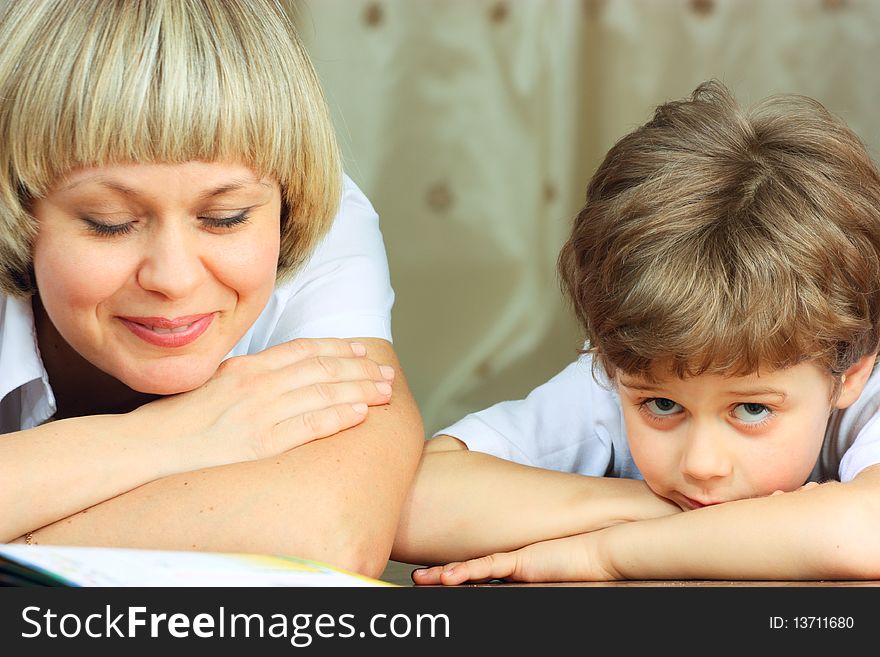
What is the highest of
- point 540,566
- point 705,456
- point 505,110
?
point 505,110

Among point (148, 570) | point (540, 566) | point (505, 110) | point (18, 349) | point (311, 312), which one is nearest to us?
point (148, 570)

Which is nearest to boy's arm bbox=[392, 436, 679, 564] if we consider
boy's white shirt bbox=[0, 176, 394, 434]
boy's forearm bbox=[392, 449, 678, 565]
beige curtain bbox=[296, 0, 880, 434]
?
boy's forearm bbox=[392, 449, 678, 565]

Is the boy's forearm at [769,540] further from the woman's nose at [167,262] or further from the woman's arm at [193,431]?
the woman's nose at [167,262]

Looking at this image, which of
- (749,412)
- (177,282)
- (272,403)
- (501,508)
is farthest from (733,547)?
(177,282)

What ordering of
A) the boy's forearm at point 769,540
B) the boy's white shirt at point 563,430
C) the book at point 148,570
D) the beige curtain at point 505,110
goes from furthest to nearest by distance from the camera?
the beige curtain at point 505,110 < the boy's white shirt at point 563,430 < the boy's forearm at point 769,540 < the book at point 148,570

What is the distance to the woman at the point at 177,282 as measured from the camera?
47.9 inches

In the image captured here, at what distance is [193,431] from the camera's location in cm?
132

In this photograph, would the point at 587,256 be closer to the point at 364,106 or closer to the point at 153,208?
the point at 153,208

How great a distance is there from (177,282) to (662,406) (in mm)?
546

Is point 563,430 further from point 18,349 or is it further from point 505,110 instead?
point 505,110

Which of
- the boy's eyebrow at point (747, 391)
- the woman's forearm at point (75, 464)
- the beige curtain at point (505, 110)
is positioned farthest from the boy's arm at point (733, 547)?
the beige curtain at point (505, 110)

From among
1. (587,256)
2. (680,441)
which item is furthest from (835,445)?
(587,256)

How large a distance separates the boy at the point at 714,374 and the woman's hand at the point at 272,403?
0.14 metres
